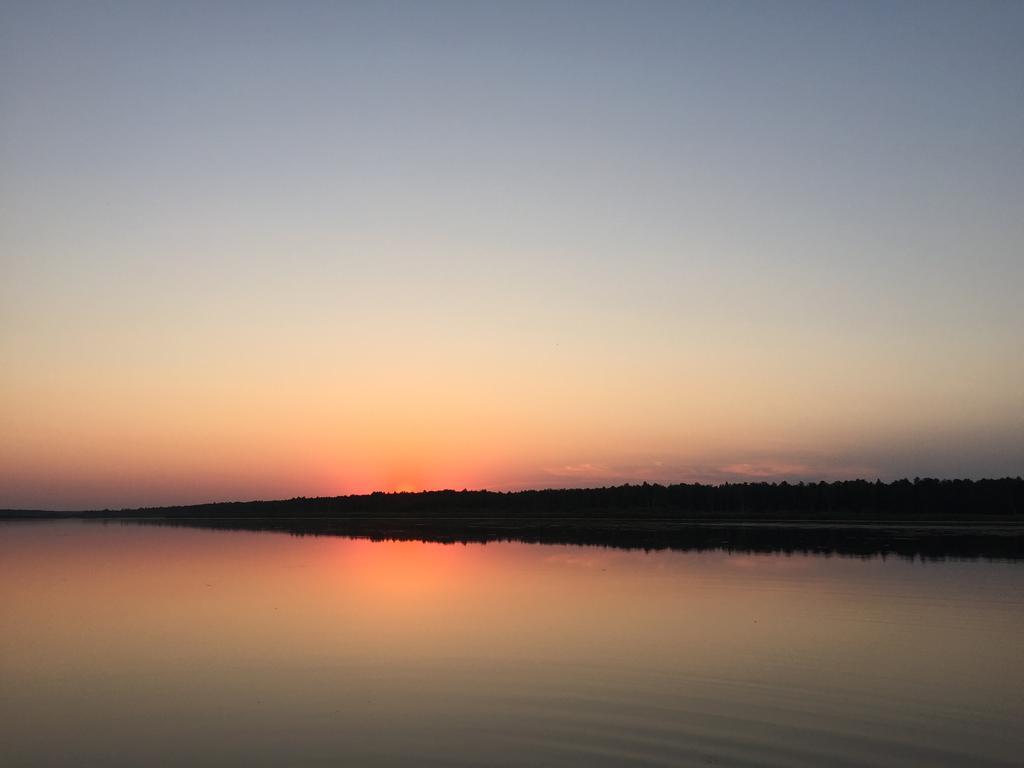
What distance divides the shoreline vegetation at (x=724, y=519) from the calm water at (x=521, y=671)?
17348mm

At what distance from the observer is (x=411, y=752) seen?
9.64 meters

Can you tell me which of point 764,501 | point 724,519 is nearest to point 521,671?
point 724,519

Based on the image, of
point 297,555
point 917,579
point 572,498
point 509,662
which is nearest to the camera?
point 509,662

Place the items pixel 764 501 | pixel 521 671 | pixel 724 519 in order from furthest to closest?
1. pixel 764 501
2. pixel 724 519
3. pixel 521 671

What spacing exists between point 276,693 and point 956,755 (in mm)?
8545

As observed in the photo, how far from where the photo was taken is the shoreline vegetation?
43.9m

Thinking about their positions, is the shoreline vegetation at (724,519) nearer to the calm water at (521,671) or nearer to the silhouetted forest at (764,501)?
the silhouetted forest at (764,501)

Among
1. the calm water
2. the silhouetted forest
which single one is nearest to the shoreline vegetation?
the silhouetted forest

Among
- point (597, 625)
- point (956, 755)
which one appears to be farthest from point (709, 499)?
point (956, 755)

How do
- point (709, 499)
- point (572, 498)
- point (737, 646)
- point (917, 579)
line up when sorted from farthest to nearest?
point (572, 498)
point (709, 499)
point (917, 579)
point (737, 646)

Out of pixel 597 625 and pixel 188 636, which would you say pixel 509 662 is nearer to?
pixel 597 625

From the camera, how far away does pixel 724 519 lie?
82562mm

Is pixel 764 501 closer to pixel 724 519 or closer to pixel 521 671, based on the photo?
pixel 724 519

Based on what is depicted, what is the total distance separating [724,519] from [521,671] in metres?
72.1
